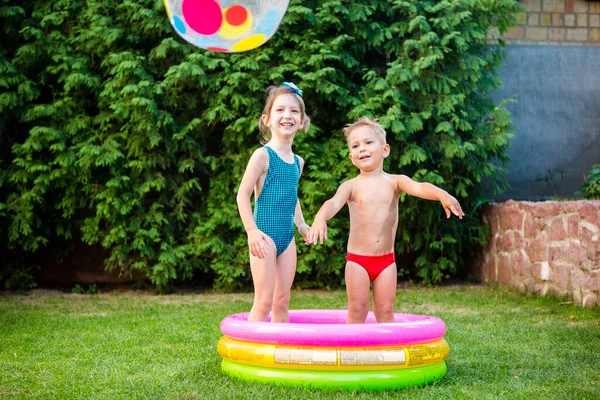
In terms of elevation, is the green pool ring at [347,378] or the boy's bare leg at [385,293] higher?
the boy's bare leg at [385,293]

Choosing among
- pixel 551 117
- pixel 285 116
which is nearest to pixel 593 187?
pixel 551 117

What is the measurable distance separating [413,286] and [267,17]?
13.9 ft

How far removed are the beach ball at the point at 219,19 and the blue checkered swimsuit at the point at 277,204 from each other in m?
0.76

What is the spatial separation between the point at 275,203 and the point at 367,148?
59 centimetres

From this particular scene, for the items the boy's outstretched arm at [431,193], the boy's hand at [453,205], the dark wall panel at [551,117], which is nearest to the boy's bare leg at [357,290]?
the boy's outstretched arm at [431,193]

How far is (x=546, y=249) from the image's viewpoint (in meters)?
6.64

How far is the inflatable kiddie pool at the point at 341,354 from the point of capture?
3482 millimetres

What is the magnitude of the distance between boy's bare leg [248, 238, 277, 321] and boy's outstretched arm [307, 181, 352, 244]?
265mm

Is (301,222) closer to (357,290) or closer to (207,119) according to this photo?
(357,290)

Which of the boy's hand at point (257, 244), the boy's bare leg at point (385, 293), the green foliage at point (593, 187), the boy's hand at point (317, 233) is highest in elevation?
the green foliage at point (593, 187)

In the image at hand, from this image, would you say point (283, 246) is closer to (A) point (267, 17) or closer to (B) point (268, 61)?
(A) point (267, 17)

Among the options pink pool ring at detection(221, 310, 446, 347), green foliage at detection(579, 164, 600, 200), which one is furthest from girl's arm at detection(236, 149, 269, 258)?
green foliage at detection(579, 164, 600, 200)

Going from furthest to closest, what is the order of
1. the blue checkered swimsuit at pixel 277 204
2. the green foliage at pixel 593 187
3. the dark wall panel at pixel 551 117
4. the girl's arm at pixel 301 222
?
1. the dark wall panel at pixel 551 117
2. the green foliage at pixel 593 187
3. the girl's arm at pixel 301 222
4. the blue checkered swimsuit at pixel 277 204

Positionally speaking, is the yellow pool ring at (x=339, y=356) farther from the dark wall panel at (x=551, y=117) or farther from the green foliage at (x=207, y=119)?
the dark wall panel at (x=551, y=117)
